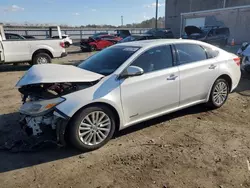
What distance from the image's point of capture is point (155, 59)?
4.02 meters

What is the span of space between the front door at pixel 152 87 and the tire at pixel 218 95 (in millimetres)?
1024

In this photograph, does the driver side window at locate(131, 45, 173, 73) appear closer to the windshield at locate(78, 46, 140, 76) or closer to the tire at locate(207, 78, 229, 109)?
the windshield at locate(78, 46, 140, 76)

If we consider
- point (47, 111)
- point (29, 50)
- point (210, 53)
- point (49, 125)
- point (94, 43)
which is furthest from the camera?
point (94, 43)

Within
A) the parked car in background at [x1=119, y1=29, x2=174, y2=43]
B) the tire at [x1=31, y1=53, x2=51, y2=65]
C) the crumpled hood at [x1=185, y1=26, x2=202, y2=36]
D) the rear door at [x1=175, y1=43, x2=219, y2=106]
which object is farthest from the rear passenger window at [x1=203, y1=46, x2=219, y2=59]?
the crumpled hood at [x1=185, y1=26, x2=202, y2=36]

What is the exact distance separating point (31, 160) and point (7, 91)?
4.37 meters

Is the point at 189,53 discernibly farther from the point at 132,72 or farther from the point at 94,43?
the point at 94,43

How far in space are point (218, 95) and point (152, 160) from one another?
249cm

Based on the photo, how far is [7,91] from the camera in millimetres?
6965

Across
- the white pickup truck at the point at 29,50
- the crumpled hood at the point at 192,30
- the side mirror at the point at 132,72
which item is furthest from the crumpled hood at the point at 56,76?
the crumpled hood at the point at 192,30

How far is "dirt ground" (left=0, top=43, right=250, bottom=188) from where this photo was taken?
9.31 feet

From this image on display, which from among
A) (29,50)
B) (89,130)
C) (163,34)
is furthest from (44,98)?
(163,34)

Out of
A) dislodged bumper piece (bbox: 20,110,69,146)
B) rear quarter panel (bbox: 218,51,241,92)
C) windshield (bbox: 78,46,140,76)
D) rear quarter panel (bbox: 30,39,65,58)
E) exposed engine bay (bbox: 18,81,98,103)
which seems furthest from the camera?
rear quarter panel (bbox: 30,39,65,58)

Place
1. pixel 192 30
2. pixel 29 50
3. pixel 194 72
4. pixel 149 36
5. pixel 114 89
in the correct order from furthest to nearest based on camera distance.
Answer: pixel 192 30 → pixel 149 36 → pixel 29 50 → pixel 194 72 → pixel 114 89

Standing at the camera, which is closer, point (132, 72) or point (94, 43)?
point (132, 72)
